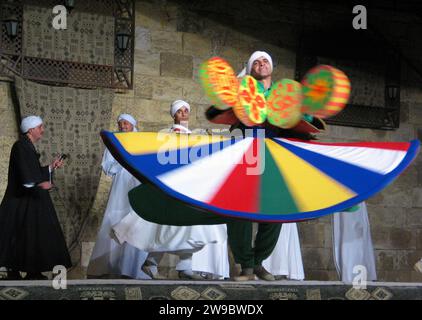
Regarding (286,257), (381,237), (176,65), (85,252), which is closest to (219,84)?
(286,257)

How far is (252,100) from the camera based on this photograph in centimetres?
551

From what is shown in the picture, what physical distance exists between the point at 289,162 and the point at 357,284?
819 millimetres

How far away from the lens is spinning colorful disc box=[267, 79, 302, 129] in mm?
5516

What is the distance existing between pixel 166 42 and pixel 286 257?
2639 mm

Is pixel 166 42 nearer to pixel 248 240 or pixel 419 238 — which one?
pixel 419 238

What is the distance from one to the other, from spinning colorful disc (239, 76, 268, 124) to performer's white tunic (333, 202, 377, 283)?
1.96 m

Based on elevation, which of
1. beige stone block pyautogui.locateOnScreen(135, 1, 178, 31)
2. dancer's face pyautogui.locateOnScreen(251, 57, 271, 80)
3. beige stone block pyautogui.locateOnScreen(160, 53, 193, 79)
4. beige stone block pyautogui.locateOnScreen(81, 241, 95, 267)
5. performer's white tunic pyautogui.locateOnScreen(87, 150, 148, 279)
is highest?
beige stone block pyautogui.locateOnScreen(135, 1, 178, 31)

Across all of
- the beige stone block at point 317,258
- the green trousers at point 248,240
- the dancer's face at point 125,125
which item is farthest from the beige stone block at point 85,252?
the green trousers at point 248,240

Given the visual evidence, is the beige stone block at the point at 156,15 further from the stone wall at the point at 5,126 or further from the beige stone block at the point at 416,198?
the beige stone block at the point at 416,198

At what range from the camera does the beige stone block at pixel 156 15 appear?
8867 mm

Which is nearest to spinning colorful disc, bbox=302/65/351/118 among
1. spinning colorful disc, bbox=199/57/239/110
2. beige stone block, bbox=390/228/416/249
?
spinning colorful disc, bbox=199/57/239/110

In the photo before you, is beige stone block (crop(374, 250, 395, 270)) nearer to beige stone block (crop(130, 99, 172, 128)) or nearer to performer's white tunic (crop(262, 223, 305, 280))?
performer's white tunic (crop(262, 223, 305, 280))

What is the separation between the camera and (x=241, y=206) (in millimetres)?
4922
